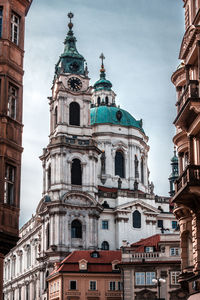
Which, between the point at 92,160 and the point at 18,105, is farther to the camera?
the point at 92,160

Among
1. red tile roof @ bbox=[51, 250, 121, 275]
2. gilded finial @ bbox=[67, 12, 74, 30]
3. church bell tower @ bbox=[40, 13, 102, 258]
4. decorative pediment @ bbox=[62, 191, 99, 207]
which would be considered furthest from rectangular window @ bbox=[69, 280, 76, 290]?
gilded finial @ bbox=[67, 12, 74, 30]

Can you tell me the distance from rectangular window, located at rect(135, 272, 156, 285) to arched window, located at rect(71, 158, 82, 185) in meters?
22.2

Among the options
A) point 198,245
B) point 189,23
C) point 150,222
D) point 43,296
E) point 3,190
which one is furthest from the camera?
point 150,222

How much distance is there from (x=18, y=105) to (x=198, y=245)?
9.92m

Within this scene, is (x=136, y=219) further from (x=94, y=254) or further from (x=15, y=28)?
(x=15, y=28)

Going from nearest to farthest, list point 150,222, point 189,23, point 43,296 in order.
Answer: point 189,23 → point 43,296 → point 150,222

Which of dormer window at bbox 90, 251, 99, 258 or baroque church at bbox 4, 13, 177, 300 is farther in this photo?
baroque church at bbox 4, 13, 177, 300

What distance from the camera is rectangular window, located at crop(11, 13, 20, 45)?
88.7ft

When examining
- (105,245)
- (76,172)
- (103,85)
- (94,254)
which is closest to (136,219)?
(105,245)

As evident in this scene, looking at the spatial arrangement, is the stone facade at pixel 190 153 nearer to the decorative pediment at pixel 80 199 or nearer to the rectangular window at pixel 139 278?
the rectangular window at pixel 139 278

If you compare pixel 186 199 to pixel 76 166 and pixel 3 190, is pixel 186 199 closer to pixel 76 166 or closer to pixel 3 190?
pixel 3 190

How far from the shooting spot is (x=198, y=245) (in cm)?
2589

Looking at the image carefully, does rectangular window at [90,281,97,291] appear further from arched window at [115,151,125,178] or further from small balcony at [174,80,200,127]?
small balcony at [174,80,200,127]

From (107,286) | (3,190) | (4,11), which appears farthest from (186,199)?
(107,286)
